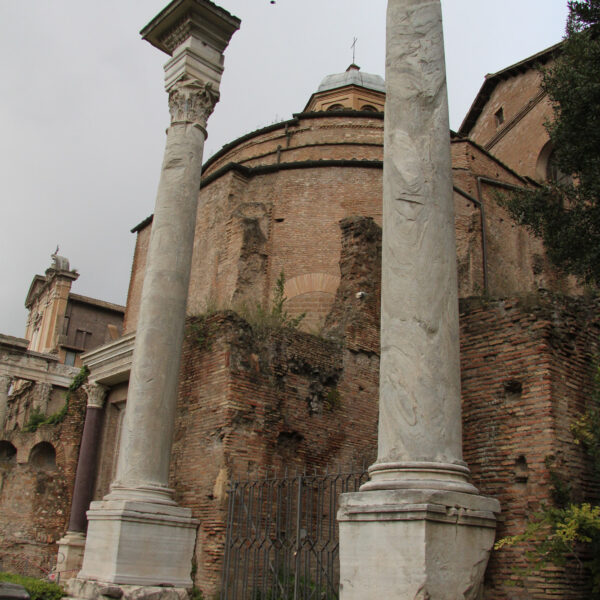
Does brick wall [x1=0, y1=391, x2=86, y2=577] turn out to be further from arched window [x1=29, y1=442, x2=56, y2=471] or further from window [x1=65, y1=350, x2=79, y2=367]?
window [x1=65, y1=350, x2=79, y2=367]

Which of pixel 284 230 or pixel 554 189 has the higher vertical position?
pixel 284 230

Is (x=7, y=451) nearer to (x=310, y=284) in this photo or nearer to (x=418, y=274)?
(x=310, y=284)

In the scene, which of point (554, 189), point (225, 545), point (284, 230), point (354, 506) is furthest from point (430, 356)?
point (284, 230)

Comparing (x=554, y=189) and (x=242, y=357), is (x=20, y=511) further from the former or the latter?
(x=554, y=189)

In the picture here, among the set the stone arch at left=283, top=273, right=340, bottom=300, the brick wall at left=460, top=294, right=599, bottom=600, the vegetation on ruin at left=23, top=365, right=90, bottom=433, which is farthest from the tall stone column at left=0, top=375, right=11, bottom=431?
the brick wall at left=460, top=294, right=599, bottom=600

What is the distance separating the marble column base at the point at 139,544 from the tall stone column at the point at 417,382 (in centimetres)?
331

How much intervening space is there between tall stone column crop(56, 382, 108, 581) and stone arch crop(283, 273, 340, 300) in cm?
513

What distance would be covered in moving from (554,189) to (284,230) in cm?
760

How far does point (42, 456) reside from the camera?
16.3 metres

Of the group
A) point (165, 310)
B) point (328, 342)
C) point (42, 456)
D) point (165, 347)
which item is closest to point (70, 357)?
point (42, 456)

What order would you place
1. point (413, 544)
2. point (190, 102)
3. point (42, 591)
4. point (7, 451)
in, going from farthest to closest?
point (7, 451)
point (42, 591)
point (190, 102)
point (413, 544)

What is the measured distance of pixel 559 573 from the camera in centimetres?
506

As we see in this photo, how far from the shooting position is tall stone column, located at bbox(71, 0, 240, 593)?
6.90m

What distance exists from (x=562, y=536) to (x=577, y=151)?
7044 millimetres
